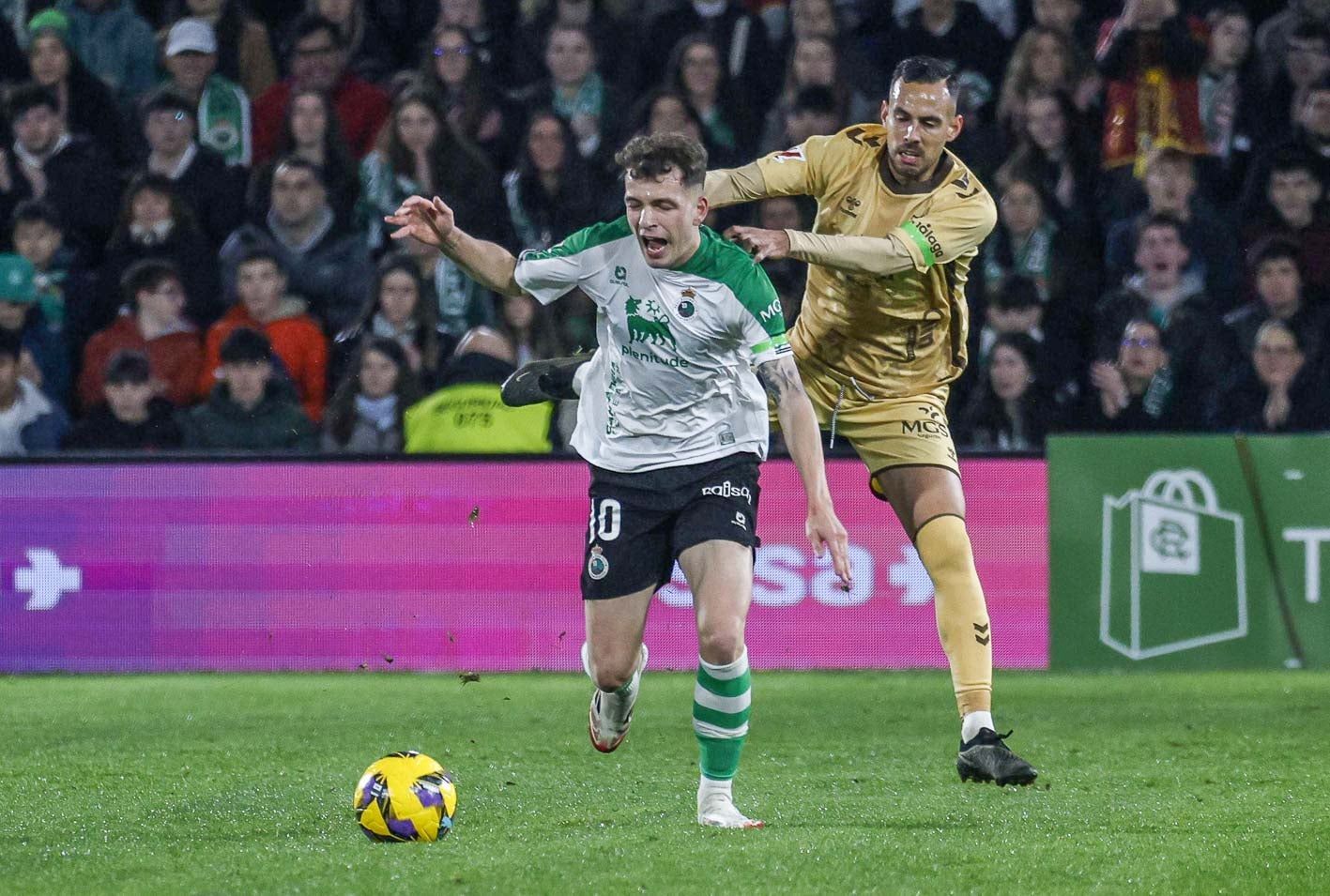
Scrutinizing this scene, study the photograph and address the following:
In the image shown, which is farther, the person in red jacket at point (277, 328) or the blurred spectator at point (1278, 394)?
the person in red jacket at point (277, 328)

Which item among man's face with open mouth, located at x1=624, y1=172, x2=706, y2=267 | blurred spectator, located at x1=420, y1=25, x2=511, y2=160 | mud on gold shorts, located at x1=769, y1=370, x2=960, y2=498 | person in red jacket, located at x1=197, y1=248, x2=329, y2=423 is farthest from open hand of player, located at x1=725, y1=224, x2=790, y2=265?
blurred spectator, located at x1=420, y1=25, x2=511, y2=160

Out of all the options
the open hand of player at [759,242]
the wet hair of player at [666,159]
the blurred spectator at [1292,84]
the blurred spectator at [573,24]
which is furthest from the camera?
the blurred spectator at [573,24]

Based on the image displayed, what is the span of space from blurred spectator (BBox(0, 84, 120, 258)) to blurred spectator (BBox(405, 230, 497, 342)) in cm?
226

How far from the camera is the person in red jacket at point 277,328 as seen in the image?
11.4 meters

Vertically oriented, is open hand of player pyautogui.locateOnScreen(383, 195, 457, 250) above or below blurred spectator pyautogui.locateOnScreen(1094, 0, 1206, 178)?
below

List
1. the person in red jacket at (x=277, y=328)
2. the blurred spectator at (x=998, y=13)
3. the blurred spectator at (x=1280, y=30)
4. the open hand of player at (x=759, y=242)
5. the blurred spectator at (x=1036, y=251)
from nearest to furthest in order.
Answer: the open hand of player at (x=759, y=242) → the person in red jacket at (x=277, y=328) → the blurred spectator at (x=1036, y=251) → the blurred spectator at (x=1280, y=30) → the blurred spectator at (x=998, y=13)

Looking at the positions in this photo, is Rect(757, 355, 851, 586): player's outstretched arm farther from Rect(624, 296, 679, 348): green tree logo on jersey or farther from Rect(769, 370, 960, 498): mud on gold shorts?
Rect(769, 370, 960, 498): mud on gold shorts

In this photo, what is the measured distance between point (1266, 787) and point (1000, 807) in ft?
3.72

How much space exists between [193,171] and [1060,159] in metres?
5.34

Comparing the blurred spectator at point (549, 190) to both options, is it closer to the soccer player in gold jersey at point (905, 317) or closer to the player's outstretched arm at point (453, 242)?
the soccer player in gold jersey at point (905, 317)

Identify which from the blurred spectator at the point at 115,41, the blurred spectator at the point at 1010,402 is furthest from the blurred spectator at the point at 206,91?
the blurred spectator at the point at 1010,402

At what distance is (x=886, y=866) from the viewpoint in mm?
4965

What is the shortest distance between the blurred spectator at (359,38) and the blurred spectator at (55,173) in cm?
181

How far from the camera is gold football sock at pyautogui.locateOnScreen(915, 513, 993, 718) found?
6723mm
